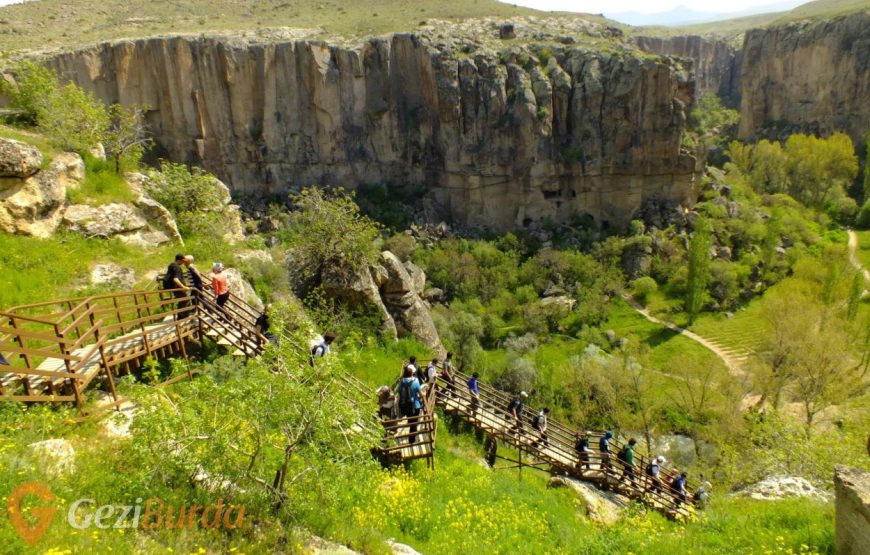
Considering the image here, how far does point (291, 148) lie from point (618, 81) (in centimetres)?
3158

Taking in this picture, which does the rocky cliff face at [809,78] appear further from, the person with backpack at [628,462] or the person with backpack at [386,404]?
the person with backpack at [386,404]

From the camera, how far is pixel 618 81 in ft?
148

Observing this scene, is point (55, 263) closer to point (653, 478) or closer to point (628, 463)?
point (628, 463)

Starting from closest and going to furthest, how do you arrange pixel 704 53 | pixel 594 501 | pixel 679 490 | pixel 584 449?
pixel 594 501 < pixel 584 449 < pixel 679 490 < pixel 704 53

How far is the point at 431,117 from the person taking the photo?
48.8 m

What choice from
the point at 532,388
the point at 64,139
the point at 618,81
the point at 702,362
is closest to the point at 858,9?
the point at 618,81

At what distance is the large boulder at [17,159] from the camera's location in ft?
40.0

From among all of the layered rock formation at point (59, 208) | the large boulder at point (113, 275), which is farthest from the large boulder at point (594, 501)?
the layered rock formation at point (59, 208)

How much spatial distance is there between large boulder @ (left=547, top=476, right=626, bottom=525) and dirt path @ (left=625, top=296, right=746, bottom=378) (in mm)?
19514

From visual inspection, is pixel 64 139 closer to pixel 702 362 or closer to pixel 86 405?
pixel 86 405

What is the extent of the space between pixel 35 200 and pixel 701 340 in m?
36.4

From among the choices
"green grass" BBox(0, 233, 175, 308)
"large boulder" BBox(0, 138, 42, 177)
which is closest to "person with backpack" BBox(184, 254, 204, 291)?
"green grass" BBox(0, 233, 175, 308)

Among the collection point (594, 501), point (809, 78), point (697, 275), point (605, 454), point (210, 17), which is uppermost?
point (210, 17)

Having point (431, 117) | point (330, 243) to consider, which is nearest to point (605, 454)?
point (330, 243)
